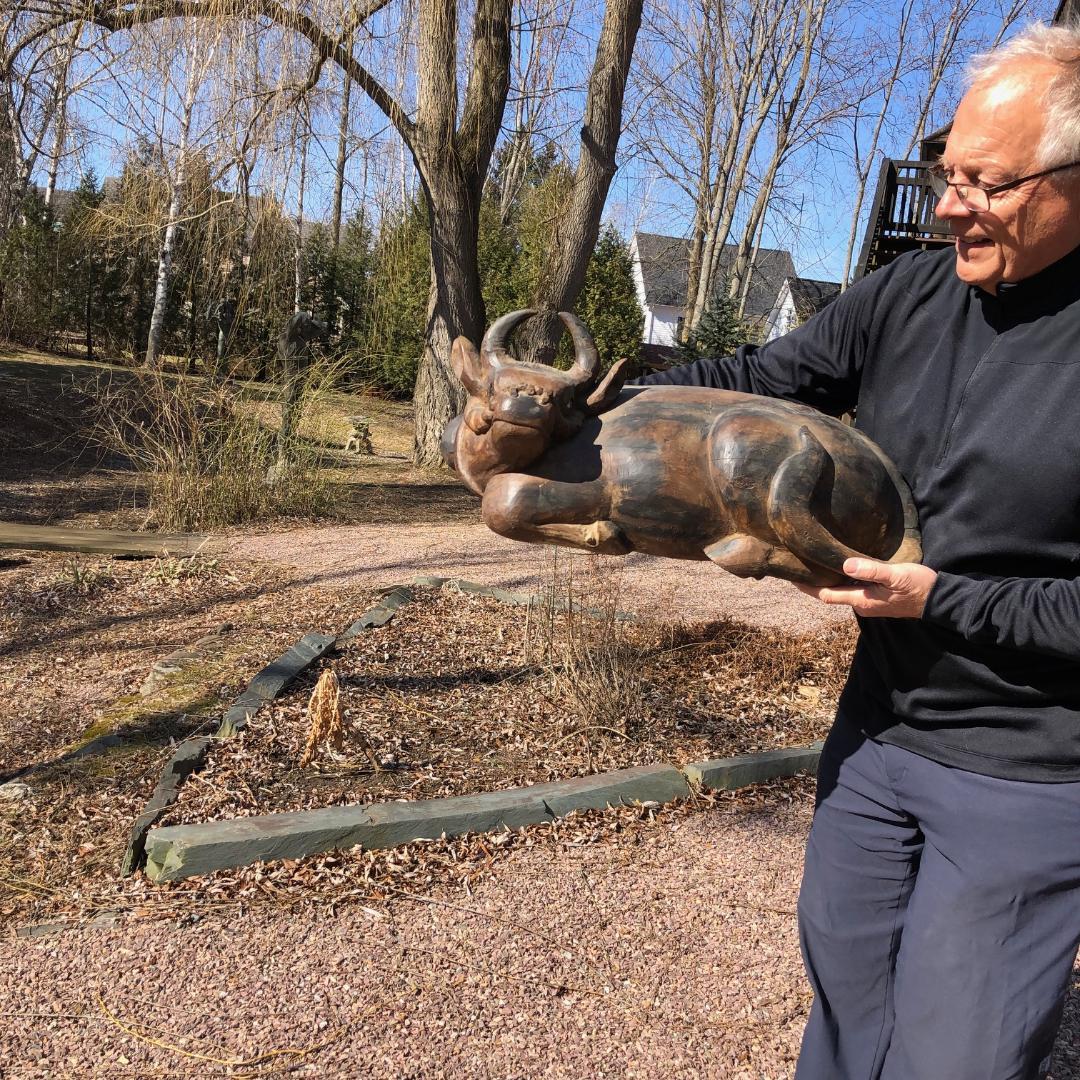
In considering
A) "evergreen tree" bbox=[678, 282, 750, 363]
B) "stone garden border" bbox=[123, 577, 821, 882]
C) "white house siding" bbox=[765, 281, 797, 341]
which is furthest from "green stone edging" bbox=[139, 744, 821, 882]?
"white house siding" bbox=[765, 281, 797, 341]

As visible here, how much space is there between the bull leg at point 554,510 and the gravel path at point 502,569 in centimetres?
433

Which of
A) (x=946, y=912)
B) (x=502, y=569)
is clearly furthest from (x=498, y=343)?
(x=502, y=569)

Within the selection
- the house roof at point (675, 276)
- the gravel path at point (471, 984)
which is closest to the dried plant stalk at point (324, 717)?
the gravel path at point (471, 984)

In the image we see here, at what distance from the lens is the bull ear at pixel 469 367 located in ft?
4.78

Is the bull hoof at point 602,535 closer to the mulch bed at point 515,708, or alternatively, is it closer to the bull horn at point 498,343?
the bull horn at point 498,343

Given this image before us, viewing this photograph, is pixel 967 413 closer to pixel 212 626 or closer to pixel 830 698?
pixel 830 698

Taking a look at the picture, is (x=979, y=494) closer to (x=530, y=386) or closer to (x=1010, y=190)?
(x=1010, y=190)

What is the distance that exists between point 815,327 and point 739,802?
8.41ft

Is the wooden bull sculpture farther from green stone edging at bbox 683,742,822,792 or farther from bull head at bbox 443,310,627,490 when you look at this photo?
green stone edging at bbox 683,742,822,792

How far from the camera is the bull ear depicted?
1.46 m

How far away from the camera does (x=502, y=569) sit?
691cm

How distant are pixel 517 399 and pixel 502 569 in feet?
18.2

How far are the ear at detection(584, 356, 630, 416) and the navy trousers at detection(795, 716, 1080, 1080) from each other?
2.42 feet

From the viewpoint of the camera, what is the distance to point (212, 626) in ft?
18.3
